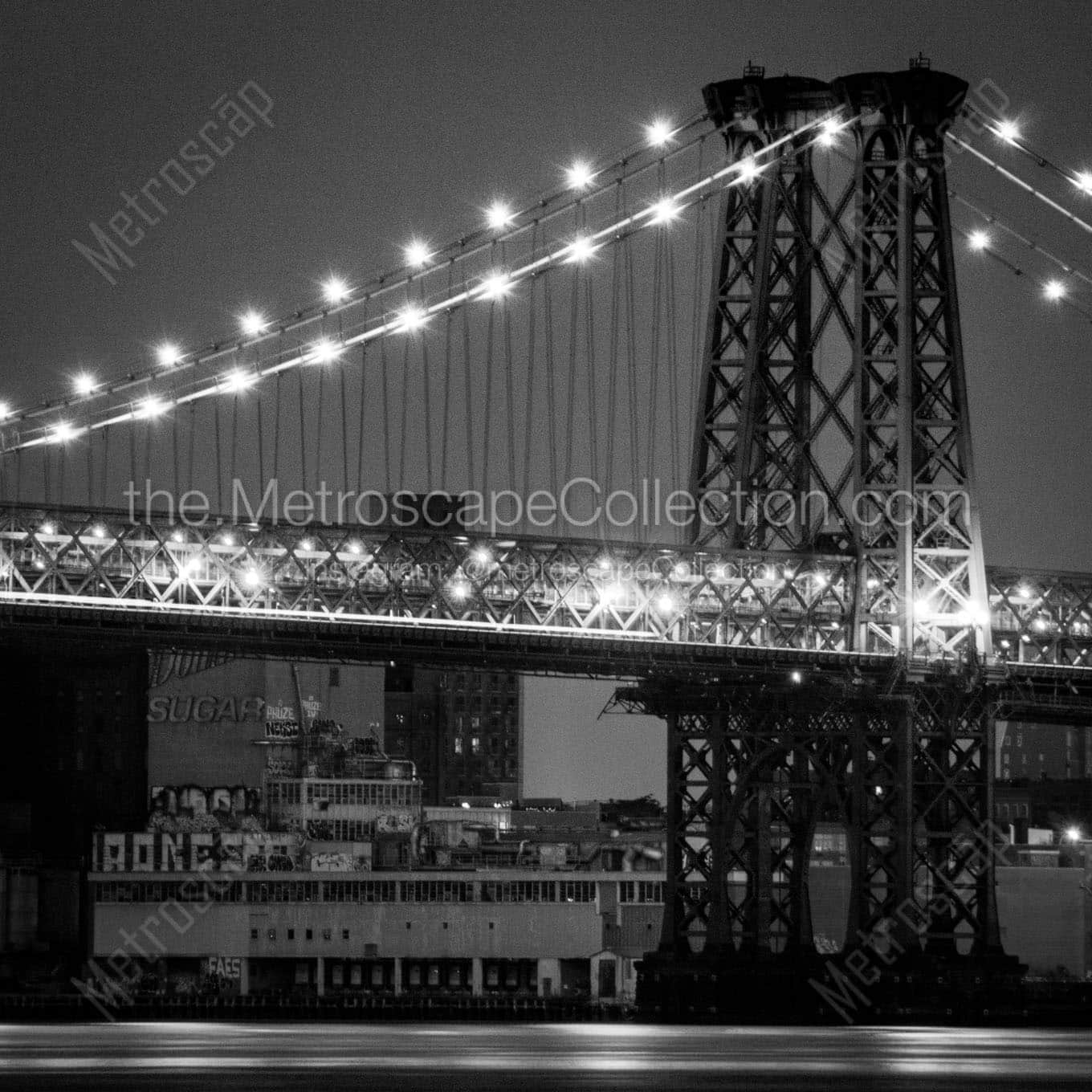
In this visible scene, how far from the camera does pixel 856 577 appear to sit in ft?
421

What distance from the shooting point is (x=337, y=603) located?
12394 cm

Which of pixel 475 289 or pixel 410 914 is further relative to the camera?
pixel 410 914

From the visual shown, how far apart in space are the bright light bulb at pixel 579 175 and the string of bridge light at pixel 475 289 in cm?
3

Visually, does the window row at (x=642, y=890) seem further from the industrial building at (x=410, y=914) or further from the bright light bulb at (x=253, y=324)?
the bright light bulb at (x=253, y=324)

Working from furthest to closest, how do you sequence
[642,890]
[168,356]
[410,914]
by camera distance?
[642,890] → [410,914] → [168,356]

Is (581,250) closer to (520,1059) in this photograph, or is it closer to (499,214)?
(499,214)

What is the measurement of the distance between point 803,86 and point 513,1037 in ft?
160

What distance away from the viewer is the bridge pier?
411ft

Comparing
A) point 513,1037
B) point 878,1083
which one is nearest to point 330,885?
point 513,1037

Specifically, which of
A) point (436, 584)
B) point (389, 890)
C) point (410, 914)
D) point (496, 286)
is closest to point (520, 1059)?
point (436, 584)

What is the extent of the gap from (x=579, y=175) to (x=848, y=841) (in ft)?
87.7

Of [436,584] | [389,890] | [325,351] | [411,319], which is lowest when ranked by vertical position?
[389,890]

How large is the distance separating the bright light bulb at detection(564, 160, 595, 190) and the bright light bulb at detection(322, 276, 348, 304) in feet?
29.6

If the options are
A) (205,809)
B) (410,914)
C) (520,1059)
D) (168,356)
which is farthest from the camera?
(205,809)
